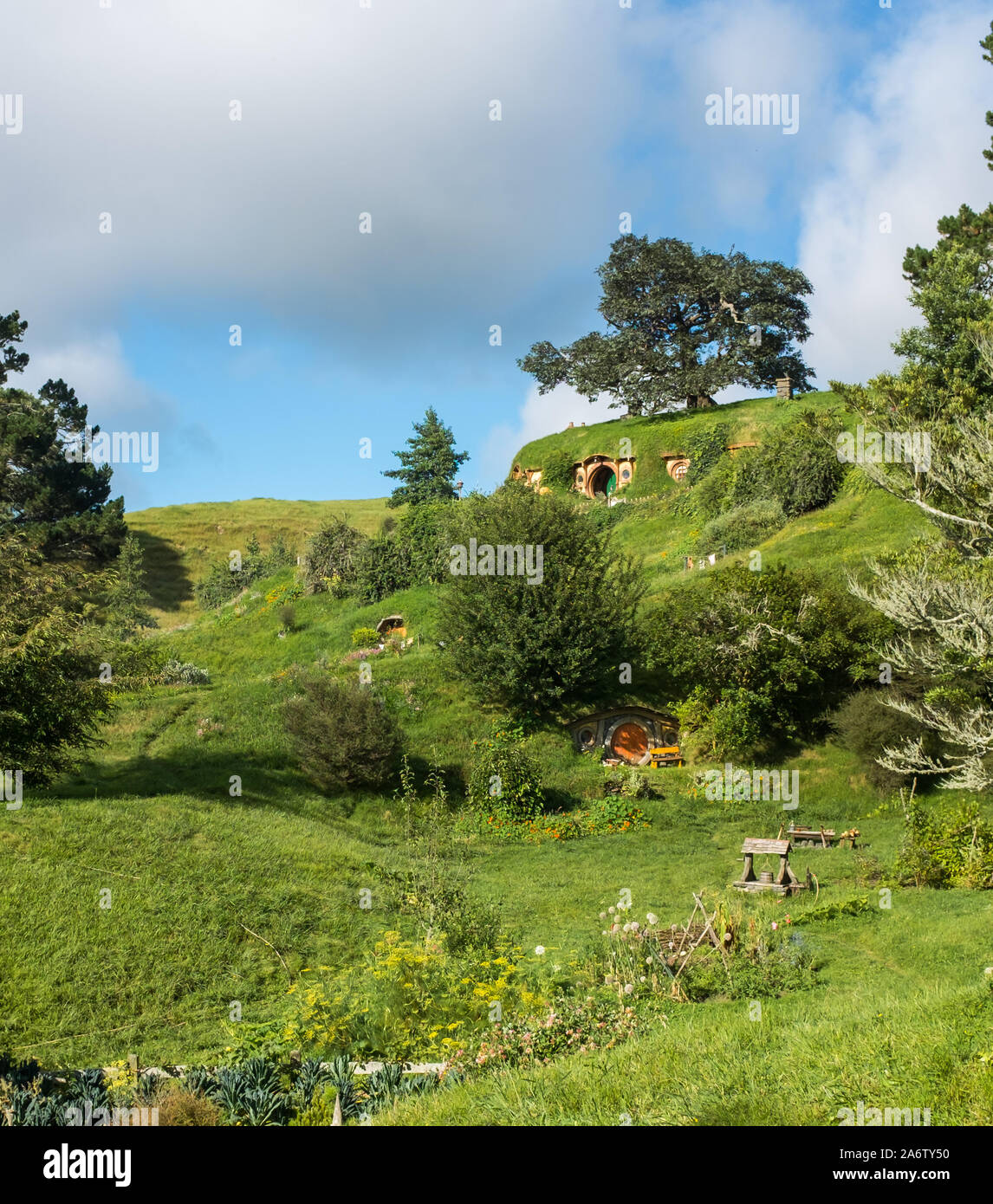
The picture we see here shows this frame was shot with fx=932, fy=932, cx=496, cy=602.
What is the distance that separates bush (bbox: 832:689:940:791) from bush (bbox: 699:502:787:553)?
643 inches

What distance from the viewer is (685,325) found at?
187 ft

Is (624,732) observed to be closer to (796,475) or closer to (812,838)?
(812,838)

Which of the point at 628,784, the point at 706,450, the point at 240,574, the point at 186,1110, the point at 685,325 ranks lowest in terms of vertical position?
the point at 186,1110

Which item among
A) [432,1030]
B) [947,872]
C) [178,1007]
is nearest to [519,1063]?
[432,1030]

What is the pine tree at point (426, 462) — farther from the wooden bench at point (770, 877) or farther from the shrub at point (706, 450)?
the wooden bench at point (770, 877)

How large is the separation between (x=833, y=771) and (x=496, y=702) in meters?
9.48

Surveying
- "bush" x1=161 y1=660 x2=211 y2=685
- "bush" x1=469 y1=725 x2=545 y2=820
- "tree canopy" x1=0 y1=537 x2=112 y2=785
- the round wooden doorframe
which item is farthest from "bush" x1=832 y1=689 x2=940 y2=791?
"bush" x1=161 y1=660 x2=211 y2=685

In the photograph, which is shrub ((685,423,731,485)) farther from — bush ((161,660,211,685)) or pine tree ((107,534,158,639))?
pine tree ((107,534,158,639))

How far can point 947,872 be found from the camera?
15.4 metres

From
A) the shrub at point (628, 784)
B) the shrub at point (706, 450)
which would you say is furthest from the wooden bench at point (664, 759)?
the shrub at point (706, 450)

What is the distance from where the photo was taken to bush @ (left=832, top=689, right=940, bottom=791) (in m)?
22.5

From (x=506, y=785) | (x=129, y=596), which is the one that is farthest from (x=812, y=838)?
(x=129, y=596)

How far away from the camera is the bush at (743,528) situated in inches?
1543

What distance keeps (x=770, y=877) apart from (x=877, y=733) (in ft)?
25.1
